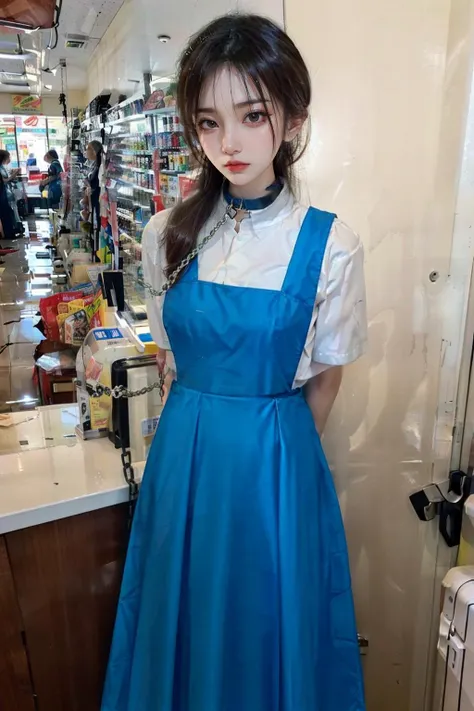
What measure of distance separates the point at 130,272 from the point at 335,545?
1734 millimetres

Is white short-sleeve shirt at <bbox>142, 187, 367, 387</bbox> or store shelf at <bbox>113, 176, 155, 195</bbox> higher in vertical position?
store shelf at <bbox>113, 176, 155, 195</bbox>

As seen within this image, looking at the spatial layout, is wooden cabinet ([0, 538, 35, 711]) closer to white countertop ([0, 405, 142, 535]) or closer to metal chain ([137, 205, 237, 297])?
white countertop ([0, 405, 142, 535])

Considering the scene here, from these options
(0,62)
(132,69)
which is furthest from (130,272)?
(0,62)

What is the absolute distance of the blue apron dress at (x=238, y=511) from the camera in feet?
3.11

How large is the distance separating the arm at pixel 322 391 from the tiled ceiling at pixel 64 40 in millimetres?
3007

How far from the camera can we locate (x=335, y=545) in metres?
1.10

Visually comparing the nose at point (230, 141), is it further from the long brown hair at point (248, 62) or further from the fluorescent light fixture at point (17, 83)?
the fluorescent light fixture at point (17, 83)

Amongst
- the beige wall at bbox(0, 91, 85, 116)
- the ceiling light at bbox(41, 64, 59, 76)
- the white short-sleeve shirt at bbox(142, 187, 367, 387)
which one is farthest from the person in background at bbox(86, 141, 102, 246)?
the white short-sleeve shirt at bbox(142, 187, 367, 387)

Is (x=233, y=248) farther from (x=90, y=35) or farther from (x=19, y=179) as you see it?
(x=19, y=179)

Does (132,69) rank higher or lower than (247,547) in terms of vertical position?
higher

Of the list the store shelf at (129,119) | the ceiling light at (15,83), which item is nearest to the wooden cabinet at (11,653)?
the store shelf at (129,119)

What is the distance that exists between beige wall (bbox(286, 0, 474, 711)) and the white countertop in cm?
55

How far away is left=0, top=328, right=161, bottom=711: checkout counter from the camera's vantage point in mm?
1163

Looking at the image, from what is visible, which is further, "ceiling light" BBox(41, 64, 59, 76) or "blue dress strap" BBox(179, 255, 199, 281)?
"ceiling light" BBox(41, 64, 59, 76)
